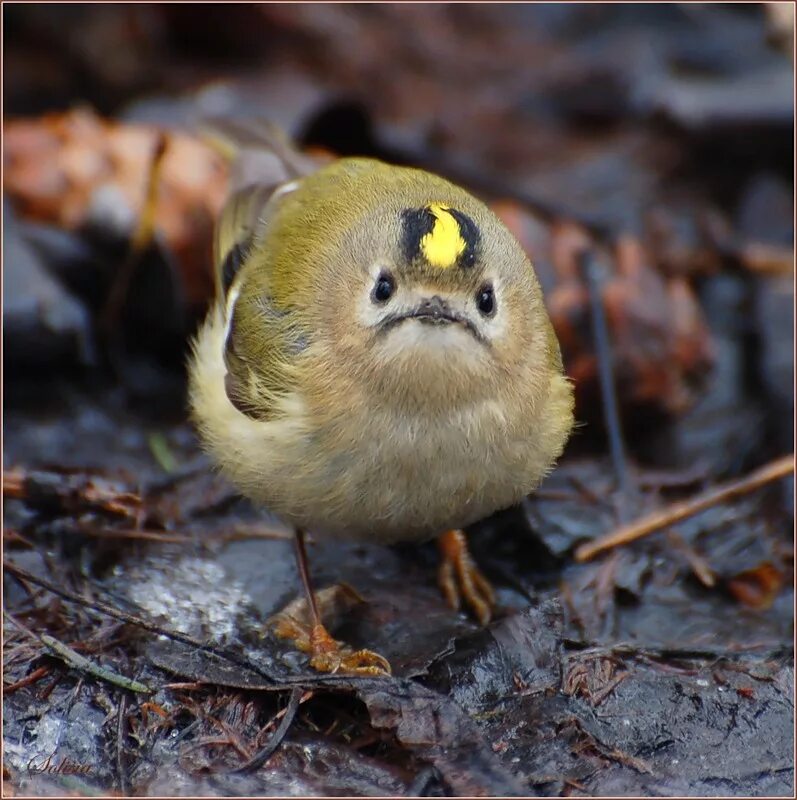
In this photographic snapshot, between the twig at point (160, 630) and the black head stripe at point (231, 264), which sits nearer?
the twig at point (160, 630)

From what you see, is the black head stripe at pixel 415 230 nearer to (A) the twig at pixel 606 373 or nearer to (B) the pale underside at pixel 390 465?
(B) the pale underside at pixel 390 465

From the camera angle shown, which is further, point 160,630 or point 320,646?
point 320,646

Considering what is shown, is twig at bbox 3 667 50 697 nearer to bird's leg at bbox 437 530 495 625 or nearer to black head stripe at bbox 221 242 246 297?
bird's leg at bbox 437 530 495 625

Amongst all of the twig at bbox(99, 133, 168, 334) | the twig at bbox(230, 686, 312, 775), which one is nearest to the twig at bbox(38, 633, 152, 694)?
the twig at bbox(230, 686, 312, 775)

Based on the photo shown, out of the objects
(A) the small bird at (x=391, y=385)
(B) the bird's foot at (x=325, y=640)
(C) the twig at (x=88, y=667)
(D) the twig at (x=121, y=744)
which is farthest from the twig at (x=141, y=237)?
(D) the twig at (x=121, y=744)

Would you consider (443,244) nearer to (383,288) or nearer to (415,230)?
(415,230)

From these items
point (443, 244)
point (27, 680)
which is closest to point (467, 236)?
point (443, 244)
